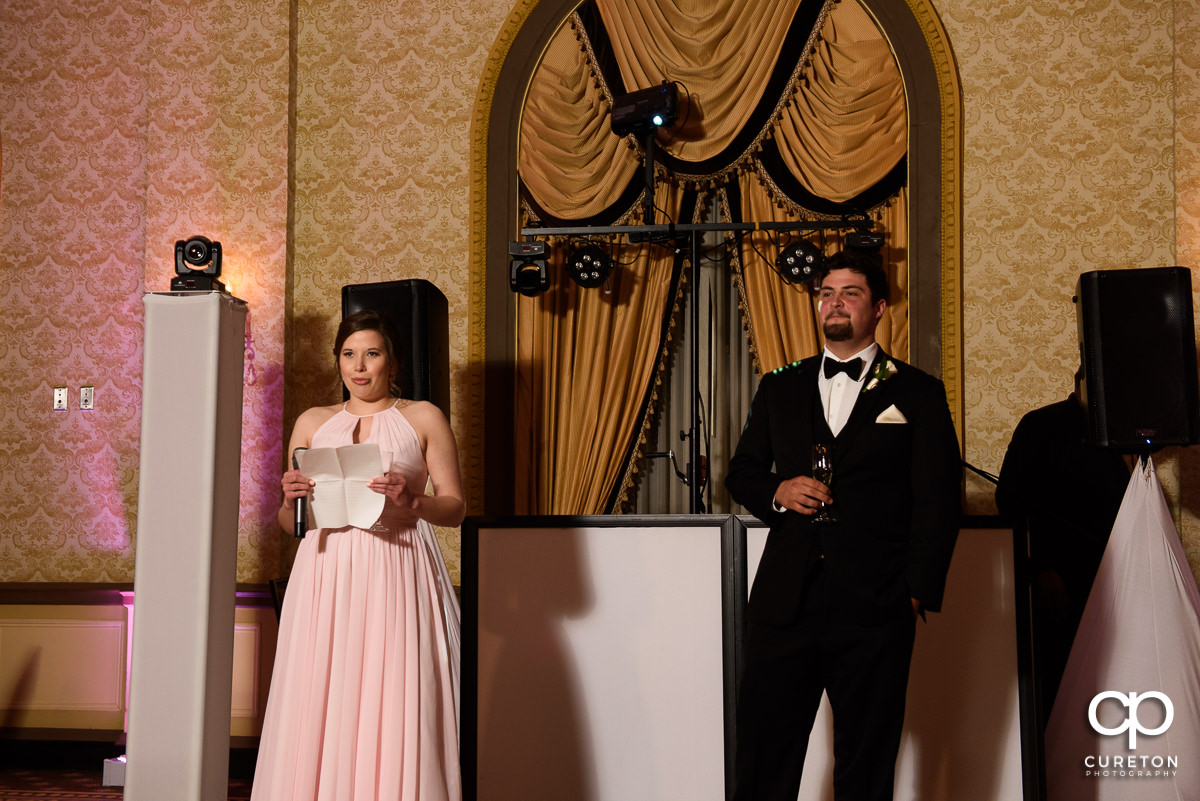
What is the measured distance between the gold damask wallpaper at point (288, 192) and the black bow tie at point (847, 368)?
2157 millimetres

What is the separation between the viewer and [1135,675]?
3371 mm

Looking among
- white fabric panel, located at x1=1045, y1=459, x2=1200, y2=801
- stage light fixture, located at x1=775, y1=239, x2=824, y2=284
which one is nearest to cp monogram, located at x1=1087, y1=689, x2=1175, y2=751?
white fabric panel, located at x1=1045, y1=459, x2=1200, y2=801

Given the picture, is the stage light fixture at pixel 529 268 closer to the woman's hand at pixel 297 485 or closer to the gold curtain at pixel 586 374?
the gold curtain at pixel 586 374

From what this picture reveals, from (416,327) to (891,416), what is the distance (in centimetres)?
207

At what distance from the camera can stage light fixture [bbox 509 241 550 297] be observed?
187 inches

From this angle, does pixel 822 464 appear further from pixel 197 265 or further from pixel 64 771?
pixel 64 771

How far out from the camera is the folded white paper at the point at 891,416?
260cm

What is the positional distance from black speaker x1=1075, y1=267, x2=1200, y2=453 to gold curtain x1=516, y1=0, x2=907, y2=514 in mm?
1215

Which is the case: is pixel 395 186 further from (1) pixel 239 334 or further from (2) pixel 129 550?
(2) pixel 129 550

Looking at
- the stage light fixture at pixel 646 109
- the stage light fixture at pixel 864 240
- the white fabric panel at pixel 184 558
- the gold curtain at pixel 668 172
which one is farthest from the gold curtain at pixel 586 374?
the white fabric panel at pixel 184 558

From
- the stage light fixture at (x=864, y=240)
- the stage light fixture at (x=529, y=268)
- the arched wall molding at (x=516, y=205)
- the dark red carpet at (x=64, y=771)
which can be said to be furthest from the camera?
the stage light fixture at (x=529, y=268)

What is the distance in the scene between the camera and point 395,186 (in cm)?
511

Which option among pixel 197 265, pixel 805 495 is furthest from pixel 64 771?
pixel 805 495

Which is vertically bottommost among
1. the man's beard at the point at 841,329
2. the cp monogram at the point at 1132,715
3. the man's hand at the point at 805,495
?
the cp monogram at the point at 1132,715
